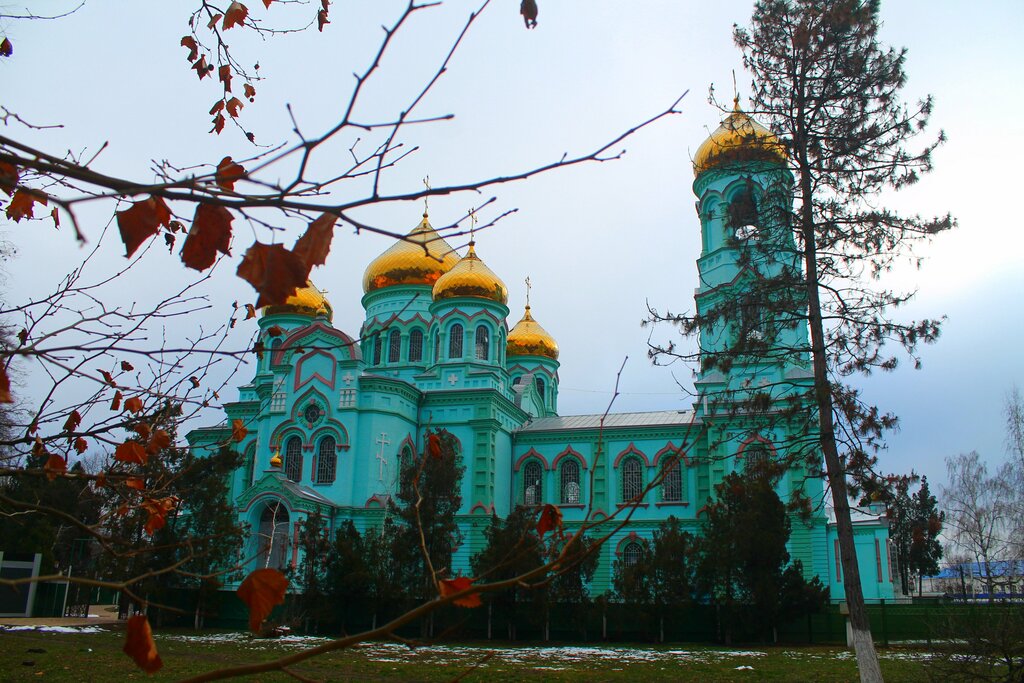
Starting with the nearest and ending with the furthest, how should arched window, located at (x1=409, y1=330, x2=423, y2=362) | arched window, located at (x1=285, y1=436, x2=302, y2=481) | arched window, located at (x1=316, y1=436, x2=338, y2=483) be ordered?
arched window, located at (x1=316, y1=436, x2=338, y2=483)
arched window, located at (x1=285, y1=436, x2=302, y2=481)
arched window, located at (x1=409, y1=330, x2=423, y2=362)

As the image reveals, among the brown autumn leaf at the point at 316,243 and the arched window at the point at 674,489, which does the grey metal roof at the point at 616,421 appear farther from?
the brown autumn leaf at the point at 316,243

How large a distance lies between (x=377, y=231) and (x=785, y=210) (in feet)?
36.8

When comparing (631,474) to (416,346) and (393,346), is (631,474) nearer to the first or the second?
(416,346)

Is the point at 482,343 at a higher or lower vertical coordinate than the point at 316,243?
higher

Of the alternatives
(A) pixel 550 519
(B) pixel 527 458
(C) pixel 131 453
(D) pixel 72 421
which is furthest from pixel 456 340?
(A) pixel 550 519

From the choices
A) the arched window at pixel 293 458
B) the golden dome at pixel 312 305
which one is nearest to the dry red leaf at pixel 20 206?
the arched window at pixel 293 458

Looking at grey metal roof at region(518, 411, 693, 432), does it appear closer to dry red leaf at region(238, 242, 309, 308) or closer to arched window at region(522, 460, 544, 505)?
arched window at region(522, 460, 544, 505)

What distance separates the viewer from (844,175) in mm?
12203

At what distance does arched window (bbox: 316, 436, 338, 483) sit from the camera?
2450 cm

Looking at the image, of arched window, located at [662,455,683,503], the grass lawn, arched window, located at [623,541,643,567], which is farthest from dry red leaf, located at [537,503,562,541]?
arched window, located at [662,455,683,503]

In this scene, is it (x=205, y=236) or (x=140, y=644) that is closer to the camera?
(x=140, y=644)

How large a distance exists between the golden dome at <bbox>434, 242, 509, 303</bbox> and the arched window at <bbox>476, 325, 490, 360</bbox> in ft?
3.86

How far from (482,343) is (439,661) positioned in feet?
51.3

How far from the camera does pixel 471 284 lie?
28516 millimetres
